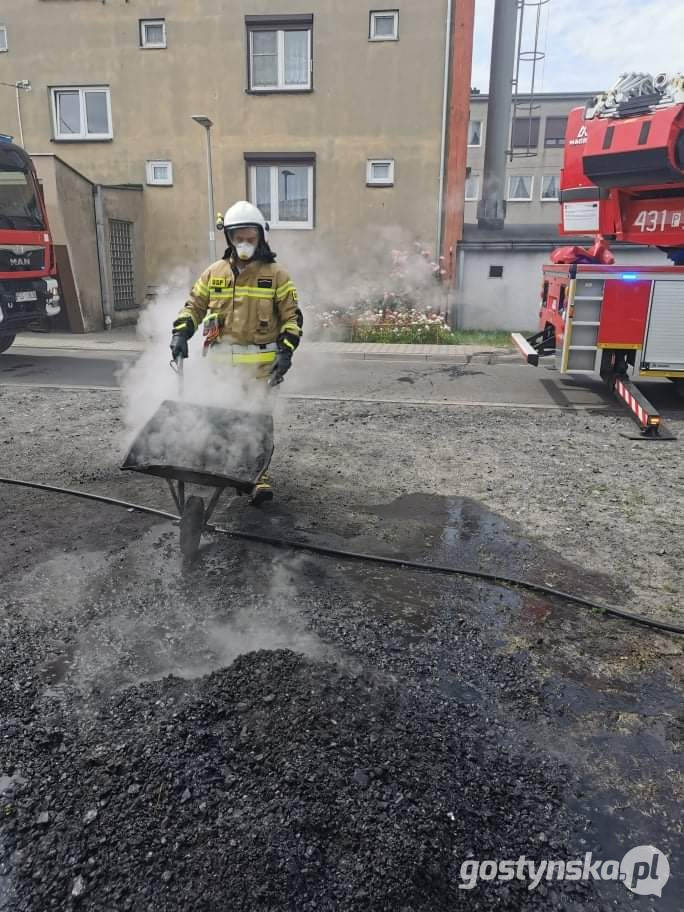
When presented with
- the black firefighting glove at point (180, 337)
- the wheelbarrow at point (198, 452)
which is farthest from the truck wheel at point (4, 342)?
Answer: the wheelbarrow at point (198, 452)

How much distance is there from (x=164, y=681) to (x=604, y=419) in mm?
6279

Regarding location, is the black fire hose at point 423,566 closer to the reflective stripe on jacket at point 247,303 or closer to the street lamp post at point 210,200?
the reflective stripe on jacket at point 247,303

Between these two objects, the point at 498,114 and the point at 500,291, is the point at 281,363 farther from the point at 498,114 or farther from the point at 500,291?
the point at 498,114

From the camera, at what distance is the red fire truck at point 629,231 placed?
7383mm

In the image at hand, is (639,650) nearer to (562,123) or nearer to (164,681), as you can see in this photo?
(164,681)

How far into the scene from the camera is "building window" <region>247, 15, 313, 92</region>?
15.5 meters

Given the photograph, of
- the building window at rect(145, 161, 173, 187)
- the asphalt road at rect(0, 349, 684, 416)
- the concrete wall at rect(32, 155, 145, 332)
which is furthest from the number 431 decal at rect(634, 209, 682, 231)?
the building window at rect(145, 161, 173, 187)

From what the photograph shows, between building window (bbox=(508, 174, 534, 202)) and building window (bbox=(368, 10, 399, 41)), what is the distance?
20.4 meters

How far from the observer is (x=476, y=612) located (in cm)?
353

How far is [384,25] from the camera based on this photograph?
49.8 feet

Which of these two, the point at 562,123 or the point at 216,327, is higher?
the point at 562,123

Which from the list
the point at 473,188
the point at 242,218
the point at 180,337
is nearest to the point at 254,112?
the point at 242,218

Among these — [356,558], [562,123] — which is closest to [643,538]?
[356,558]

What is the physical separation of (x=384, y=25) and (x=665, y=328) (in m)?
11.4
